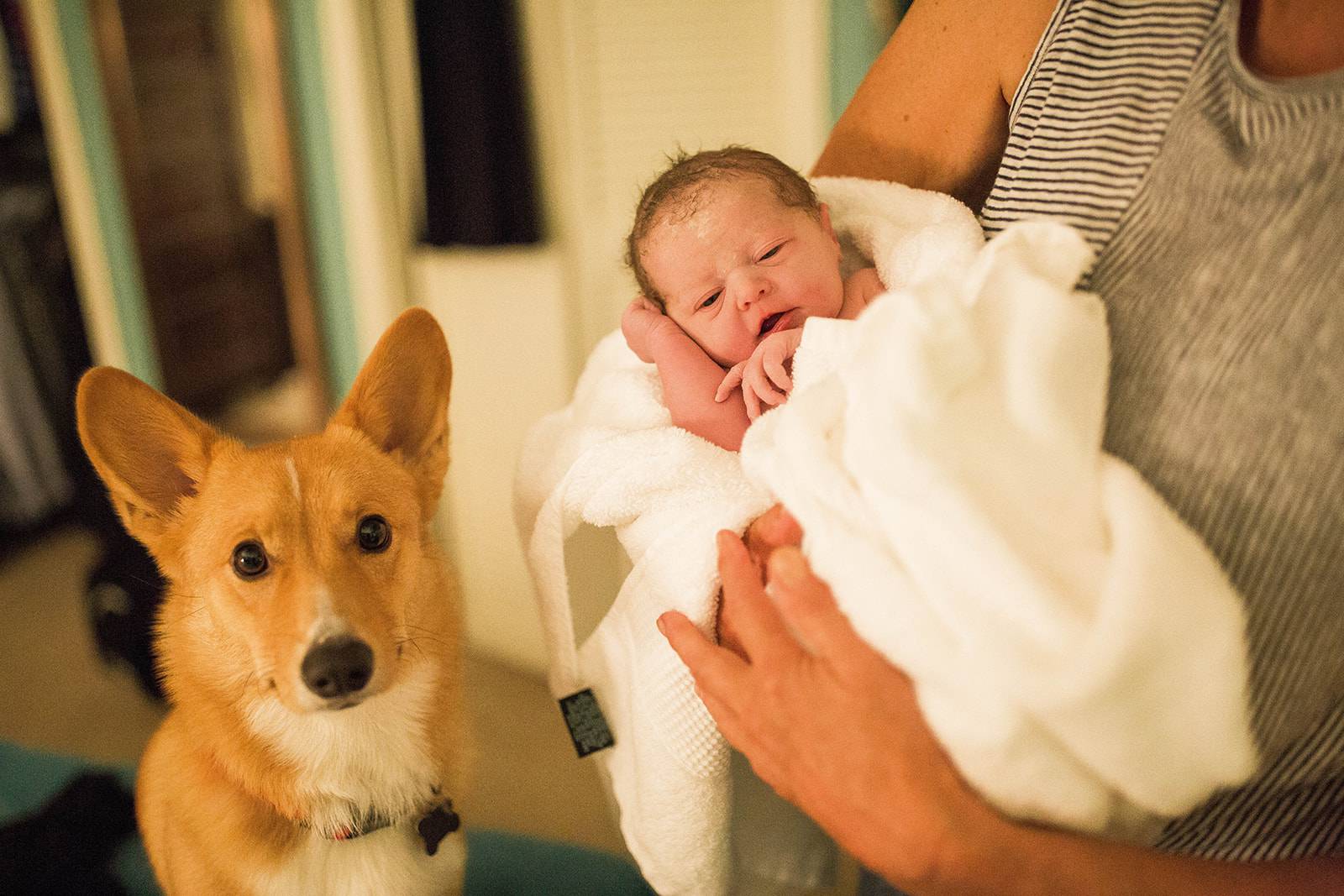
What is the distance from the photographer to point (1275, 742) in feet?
2.04

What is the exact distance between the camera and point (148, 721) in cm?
237

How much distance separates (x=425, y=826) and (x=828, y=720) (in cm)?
60

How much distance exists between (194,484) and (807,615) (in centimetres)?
84

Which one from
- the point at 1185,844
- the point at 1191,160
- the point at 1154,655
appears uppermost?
the point at 1191,160

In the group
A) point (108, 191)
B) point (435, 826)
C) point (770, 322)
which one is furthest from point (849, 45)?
point (108, 191)

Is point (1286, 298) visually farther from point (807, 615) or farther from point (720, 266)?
point (720, 266)

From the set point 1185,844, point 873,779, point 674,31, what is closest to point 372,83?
point 674,31

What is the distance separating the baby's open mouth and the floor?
1.37m

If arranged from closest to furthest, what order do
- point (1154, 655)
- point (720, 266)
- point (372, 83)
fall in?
1. point (1154, 655)
2. point (720, 266)
3. point (372, 83)

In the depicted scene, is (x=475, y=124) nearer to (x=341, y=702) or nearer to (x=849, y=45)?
(x=849, y=45)

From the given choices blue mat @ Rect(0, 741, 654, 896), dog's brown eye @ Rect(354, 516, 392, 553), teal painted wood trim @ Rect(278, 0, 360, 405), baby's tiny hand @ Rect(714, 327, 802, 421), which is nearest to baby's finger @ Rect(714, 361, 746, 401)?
baby's tiny hand @ Rect(714, 327, 802, 421)

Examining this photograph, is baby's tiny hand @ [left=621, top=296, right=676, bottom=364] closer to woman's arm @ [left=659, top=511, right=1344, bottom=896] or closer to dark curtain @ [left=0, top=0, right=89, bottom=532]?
woman's arm @ [left=659, top=511, right=1344, bottom=896]

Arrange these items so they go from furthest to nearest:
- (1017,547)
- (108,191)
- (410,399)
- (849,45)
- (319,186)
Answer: (108,191)
(319,186)
(849,45)
(410,399)
(1017,547)

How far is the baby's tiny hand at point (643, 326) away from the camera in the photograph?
43.0 inches
